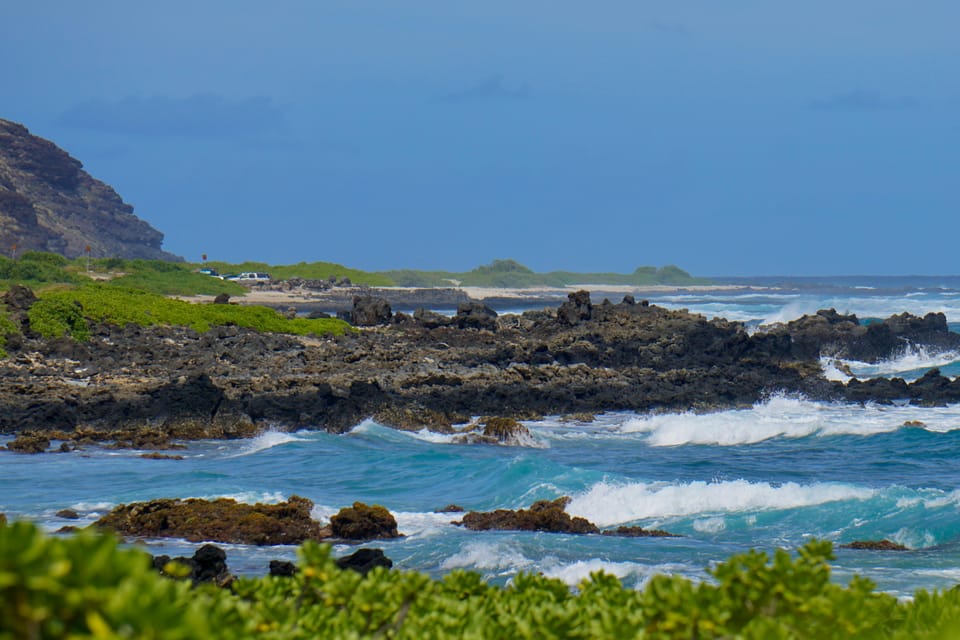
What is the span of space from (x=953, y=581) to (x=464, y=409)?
16.1 m

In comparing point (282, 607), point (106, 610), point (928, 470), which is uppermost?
point (106, 610)

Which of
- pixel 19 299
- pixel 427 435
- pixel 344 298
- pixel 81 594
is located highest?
pixel 81 594

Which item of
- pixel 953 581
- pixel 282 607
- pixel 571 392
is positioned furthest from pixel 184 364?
pixel 282 607

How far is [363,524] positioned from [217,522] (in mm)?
1844

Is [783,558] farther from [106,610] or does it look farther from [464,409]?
[464,409]

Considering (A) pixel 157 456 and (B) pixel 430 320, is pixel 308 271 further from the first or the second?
(A) pixel 157 456

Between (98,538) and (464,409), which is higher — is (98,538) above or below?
above

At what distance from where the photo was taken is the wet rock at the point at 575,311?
136 ft

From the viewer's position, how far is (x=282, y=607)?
436 cm

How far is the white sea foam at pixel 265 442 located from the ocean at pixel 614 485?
0.05m

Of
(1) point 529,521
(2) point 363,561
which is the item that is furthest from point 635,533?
(2) point 363,561

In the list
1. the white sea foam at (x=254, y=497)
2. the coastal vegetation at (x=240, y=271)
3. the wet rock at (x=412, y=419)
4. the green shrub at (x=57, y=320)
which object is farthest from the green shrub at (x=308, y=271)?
the white sea foam at (x=254, y=497)

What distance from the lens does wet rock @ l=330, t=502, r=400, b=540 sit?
565 inches

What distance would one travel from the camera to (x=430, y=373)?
30375mm
